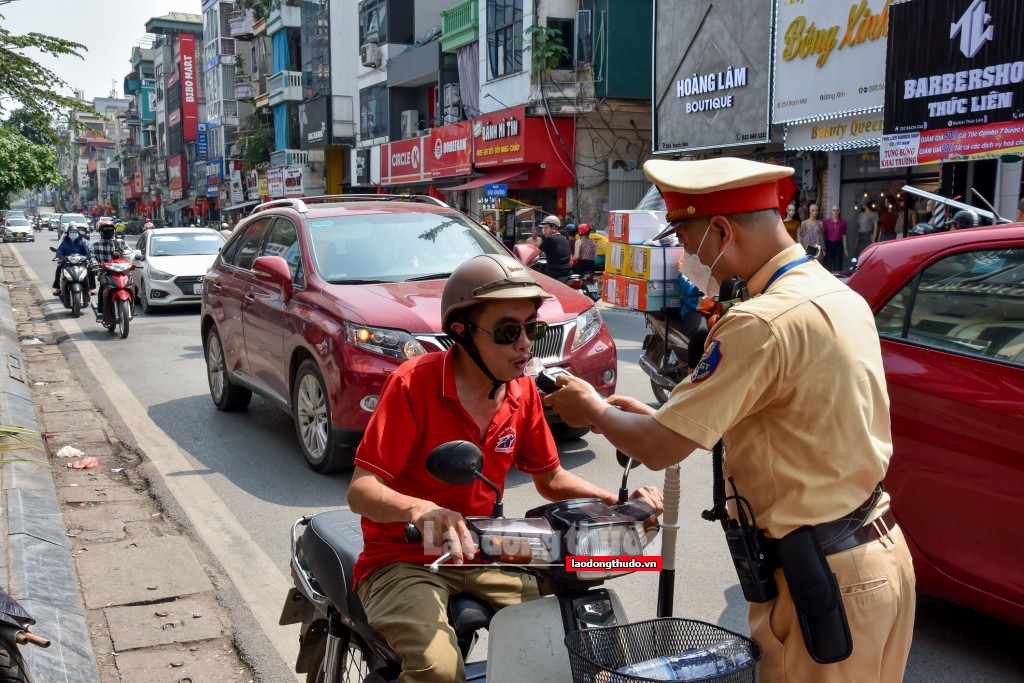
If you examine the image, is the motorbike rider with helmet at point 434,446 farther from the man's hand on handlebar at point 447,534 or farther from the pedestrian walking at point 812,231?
the pedestrian walking at point 812,231

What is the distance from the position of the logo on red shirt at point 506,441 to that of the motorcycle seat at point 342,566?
0.44 meters

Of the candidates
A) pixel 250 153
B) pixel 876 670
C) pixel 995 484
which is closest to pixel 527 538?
pixel 876 670

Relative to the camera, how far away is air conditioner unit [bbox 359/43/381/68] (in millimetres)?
42219

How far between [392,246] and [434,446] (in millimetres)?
4820

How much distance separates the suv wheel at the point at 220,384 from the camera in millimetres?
8828

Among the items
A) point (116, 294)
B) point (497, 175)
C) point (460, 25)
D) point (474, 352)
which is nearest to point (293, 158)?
point (460, 25)

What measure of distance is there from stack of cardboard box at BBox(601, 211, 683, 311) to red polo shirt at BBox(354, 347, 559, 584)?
17.9 ft

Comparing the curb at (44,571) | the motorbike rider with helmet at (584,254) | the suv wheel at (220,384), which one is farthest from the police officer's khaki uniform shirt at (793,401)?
the motorbike rider with helmet at (584,254)

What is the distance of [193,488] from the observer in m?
6.68

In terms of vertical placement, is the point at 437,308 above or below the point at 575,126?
below

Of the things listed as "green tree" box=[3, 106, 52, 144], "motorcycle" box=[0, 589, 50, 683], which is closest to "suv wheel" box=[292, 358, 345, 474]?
"motorcycle" box=[0, 589, 50, 683]

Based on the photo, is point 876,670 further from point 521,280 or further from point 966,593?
point 966,593

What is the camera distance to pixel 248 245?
27.9ft

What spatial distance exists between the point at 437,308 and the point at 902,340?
128 inches
